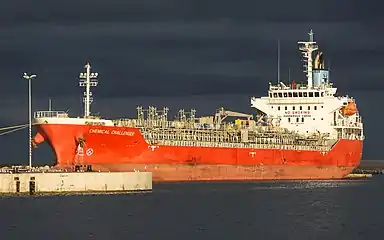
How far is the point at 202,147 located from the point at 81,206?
→ 26.4 metres

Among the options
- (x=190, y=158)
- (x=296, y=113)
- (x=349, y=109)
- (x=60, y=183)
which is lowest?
(x=60, y=183)

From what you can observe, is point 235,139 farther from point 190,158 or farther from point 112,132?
point 112,132

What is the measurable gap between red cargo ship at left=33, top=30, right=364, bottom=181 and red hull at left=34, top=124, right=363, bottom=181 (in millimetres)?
79

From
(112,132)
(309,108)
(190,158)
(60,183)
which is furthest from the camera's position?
(309,108)

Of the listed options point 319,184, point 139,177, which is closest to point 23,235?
point 139,177

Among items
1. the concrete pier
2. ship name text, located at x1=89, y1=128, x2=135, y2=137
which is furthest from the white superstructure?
the concrete pier

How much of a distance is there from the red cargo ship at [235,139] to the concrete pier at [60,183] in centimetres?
→ 445

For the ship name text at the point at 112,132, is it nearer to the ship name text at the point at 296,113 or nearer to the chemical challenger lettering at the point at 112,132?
the chemical challenger lettering at the point at 112,132

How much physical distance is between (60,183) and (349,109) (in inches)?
1734

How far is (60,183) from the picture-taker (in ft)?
227

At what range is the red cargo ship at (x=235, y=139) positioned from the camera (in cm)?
8312

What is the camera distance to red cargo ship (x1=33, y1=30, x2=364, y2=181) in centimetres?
8312

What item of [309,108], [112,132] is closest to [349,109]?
[309,108]

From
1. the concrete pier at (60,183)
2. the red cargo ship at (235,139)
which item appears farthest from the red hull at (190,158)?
the concrete pier at (60,183)
